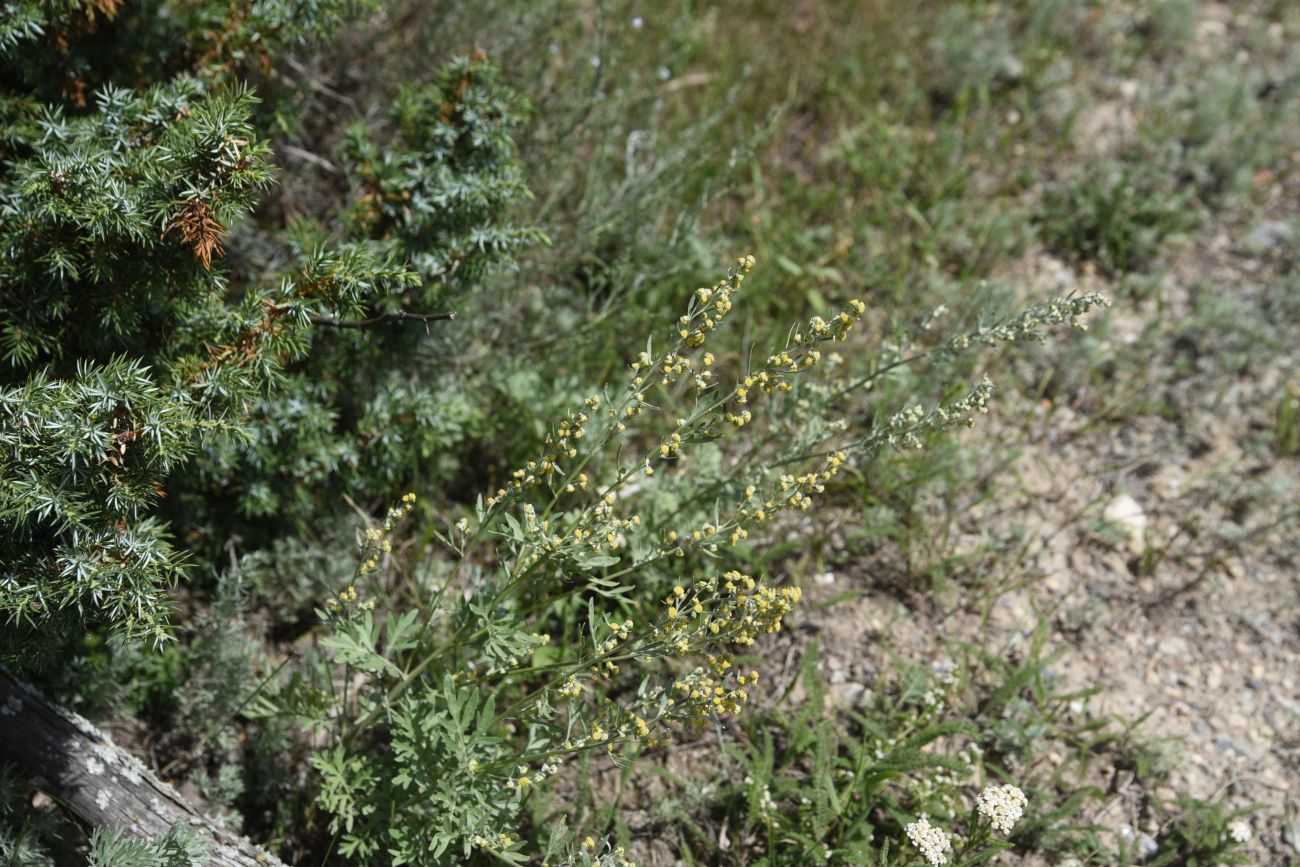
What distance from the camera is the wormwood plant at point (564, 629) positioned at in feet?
8.82

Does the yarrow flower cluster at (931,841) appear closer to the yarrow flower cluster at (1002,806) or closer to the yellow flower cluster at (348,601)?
the yarrow flower cluster at (1002,806)

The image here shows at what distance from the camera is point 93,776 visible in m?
2.96

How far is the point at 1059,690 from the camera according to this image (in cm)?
384

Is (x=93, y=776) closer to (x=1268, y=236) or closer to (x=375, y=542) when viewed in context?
(x=375, y=542)

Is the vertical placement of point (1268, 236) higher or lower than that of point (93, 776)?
lower

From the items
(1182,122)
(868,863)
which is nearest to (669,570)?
(868,863)

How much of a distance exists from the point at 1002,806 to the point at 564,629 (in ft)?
5.33

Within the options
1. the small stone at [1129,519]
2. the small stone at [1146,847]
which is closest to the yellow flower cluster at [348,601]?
the small stone at [1146,847]

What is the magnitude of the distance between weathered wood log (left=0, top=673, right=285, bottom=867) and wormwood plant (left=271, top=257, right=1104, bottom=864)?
0.34m

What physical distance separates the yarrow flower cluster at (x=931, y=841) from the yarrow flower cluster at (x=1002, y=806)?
0.14 meters

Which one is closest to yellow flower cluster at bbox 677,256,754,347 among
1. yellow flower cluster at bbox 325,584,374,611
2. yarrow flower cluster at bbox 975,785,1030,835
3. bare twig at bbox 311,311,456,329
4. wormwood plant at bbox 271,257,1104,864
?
wormwood plant at bbox 271,257,1104,864

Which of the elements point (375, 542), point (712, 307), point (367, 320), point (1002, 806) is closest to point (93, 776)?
point (375, 542)

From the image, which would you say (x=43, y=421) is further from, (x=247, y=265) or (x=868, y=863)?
(x=868, y=863)

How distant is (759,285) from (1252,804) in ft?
8.94
